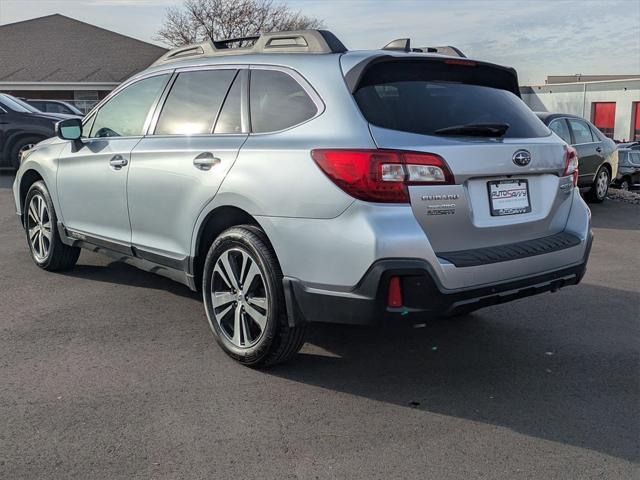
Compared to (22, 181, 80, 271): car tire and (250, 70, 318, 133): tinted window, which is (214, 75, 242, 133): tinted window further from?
(22, 181, 80, 271): car tire

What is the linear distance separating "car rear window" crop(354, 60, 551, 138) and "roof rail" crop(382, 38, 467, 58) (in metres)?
0.26

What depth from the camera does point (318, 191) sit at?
11.1 ft

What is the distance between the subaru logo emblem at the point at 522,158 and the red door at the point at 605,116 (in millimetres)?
45522

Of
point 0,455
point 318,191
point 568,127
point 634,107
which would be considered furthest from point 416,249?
point 634,107

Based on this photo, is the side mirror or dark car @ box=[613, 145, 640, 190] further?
dark car @ box=[613, 145, 640, 190]

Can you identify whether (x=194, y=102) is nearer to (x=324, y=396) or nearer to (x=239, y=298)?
(x=239, y=298)

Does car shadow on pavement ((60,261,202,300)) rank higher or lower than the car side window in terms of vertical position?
lower

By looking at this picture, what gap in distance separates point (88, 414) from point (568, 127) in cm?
968

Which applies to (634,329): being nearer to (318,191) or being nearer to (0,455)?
(318,191)

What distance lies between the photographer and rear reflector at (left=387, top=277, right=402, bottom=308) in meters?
3.23

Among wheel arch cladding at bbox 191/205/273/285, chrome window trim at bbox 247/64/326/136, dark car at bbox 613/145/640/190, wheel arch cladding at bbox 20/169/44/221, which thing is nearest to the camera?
chrome window trim at bbox 247/64/326/136

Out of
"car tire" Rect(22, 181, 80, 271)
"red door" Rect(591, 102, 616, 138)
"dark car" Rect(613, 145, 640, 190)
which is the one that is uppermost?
"car tire" Rect(22, 181, 80, 271)

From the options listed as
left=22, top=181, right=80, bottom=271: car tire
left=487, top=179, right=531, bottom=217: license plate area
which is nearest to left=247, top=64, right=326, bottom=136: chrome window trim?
left=487, top=179, right=531, bottom=217: license plate area

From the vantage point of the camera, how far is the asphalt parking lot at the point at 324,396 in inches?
117
